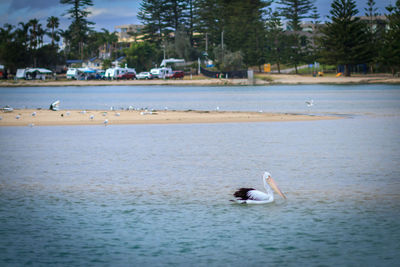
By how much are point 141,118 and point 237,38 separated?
86254 millimetres

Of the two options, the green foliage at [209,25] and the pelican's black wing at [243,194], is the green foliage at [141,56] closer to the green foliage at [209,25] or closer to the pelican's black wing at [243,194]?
the green foliage at [209,25]

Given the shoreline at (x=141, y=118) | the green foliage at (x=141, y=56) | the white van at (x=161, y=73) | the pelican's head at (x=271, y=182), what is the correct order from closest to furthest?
the pelican's head at (x=271, y=182)
the shoreline at (x=141, y=118)
the white van at (x=161, y=73)
the green foliage at (x=141, y=56)

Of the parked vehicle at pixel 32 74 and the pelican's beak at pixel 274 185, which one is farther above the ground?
the parked vehicle at pixel 32 74

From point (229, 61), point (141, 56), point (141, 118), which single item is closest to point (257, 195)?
point (141, 118)

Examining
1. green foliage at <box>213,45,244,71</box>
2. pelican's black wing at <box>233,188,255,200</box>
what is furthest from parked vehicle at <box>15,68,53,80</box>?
pelican's black wing at <box>233,188,255,200</box>

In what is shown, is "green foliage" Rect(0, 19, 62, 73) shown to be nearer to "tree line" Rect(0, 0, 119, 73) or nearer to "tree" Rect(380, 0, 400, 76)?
"tree line" Rect(0, 0, 119, 73)

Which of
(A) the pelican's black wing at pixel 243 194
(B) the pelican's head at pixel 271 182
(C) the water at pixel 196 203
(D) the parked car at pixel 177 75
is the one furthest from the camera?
(D) the parked car at pixel 177 75

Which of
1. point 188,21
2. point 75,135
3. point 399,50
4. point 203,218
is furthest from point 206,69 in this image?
point 203,218

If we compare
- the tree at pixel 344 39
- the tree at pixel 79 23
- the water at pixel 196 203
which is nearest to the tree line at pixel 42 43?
the tree at pixel 79 23

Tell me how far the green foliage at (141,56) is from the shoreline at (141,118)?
91384mm

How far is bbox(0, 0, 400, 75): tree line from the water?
236 ft

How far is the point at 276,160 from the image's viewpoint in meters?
18.0

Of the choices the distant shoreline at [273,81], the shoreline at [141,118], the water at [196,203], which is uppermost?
the distant shoreline at [273,81]

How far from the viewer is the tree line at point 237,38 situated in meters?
94.1
